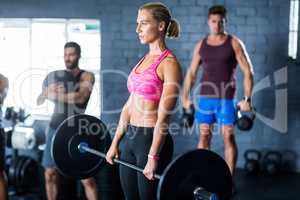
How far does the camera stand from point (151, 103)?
5.93ft

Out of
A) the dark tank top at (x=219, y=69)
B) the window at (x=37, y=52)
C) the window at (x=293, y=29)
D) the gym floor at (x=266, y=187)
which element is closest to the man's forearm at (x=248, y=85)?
the dark tank top at (x=219, y=69)

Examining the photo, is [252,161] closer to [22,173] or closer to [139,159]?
[22,173]

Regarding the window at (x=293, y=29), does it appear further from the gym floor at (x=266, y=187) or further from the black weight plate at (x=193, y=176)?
the black weight plate at (x=193, y=176)

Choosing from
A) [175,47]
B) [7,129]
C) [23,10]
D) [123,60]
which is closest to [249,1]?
[175,47]

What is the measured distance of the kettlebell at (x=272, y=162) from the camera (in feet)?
12.2

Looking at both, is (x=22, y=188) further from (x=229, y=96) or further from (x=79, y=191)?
(x=229, y=96)

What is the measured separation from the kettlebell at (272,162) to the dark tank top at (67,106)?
1.71 m

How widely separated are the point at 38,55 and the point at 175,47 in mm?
1168

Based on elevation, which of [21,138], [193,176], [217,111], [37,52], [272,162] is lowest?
[272,162]

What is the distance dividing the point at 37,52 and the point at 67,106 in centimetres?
138

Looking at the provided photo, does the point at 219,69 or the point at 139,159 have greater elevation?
the point at 219,69

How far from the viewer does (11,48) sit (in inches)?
158

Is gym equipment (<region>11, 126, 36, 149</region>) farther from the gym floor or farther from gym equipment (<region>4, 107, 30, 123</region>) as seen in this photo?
the gym floor

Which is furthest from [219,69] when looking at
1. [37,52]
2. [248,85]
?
[37,52]
